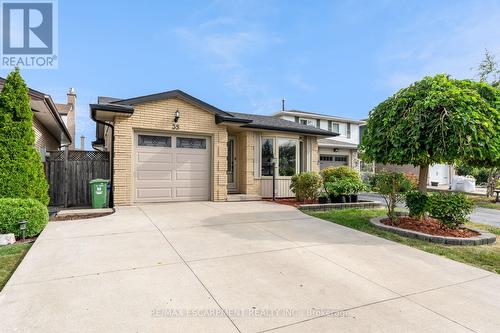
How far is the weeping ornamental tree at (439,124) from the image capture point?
4816mm

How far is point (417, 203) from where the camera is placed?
19.7 ft

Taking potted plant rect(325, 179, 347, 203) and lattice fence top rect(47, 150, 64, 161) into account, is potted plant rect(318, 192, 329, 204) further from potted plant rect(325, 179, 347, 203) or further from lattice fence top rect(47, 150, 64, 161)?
lattice fence top rect(47, 150, 64, 161)

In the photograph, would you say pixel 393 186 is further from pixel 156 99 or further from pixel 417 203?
pixel 156 99

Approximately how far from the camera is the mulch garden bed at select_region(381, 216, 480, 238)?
5.34m

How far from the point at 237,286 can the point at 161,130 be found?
→ 6.84 metres

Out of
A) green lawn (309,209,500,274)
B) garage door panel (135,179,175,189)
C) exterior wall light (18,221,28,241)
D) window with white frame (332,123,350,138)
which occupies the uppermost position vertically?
window with white frame (332,123,350,138)

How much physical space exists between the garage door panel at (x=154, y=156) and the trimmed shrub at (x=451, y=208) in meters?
7.46

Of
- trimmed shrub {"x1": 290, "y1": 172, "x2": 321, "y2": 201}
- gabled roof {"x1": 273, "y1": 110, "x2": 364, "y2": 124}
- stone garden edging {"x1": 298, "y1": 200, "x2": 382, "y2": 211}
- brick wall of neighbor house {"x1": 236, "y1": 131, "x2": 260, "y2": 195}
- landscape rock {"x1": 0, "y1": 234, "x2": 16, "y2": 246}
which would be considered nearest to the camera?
landscape rock {"x1": 0, "y1": 234, "x2": 16, "y2": 246}

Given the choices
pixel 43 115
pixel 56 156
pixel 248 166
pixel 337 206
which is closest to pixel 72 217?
pixel 56 156

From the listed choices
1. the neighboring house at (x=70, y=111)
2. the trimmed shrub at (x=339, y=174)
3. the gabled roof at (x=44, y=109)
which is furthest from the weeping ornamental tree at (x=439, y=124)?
the neighboring house at (x=70, y=111)

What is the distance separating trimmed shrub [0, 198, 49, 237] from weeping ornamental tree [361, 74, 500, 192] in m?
7.16

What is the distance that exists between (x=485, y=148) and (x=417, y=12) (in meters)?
6.57

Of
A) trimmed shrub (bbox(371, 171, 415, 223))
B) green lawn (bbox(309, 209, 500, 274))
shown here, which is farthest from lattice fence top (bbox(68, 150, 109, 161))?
trimmed shrub (bbox(371, 171, 415, 223))

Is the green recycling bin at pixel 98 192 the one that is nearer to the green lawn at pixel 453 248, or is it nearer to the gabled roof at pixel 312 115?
the green lawn at pixel 453 248
